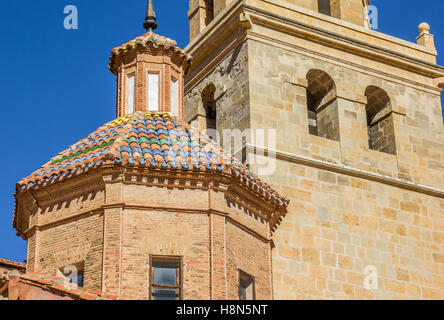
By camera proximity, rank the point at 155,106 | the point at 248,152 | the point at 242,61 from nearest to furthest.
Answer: the point at 155,106
the point at 248,152
the point at 242,61

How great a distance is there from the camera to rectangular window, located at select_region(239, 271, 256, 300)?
1941 cm

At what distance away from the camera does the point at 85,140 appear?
20688 millimetres

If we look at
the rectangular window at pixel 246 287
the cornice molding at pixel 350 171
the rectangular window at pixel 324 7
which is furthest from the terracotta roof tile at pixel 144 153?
the rectangular window at pixel 324 7

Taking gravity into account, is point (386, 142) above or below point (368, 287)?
above

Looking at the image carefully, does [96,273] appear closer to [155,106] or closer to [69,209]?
[69,209]

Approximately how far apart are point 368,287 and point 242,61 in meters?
5.73

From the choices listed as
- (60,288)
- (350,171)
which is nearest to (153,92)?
(60,288)

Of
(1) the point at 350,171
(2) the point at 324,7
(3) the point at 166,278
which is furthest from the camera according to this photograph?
(2) the point at 324,7

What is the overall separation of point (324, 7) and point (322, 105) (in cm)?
336

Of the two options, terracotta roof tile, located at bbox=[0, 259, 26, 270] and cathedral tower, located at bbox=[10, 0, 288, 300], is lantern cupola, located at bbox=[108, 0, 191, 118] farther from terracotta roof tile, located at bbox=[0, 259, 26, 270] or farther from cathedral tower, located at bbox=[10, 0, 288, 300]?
terracotta roof tile, located at bbox=[0, 259, 26, 270]

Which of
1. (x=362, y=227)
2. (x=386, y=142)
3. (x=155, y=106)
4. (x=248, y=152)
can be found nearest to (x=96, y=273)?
(x=155, y=106)

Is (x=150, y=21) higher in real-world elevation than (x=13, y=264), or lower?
higher

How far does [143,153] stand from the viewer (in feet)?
63.4

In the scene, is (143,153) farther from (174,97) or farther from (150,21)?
(150,21)
